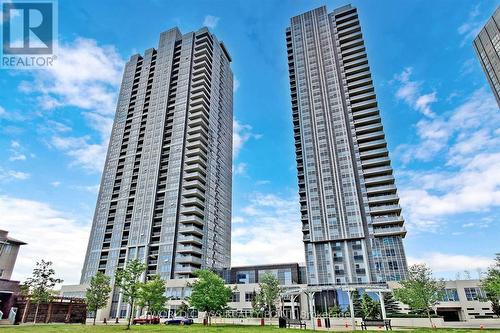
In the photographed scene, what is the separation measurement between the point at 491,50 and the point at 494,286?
3279 inches

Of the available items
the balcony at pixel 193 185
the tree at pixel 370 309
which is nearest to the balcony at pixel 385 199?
the tree at pixel 370 309

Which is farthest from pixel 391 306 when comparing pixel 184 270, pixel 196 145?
pixel 196 145

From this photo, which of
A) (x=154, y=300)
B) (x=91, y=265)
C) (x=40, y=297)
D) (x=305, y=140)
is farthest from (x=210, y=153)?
(x=40, y=297)

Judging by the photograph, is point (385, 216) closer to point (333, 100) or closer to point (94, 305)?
point (333, 100)

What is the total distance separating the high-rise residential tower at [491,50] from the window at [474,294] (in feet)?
205

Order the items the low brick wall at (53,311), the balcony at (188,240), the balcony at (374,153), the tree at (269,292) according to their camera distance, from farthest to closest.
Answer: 1. the balcony at (188,240)
2. the balcony at (374,153)
3. the tree at (269,292)
4. the low brick wall at (53,311)

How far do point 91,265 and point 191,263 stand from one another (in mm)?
33155

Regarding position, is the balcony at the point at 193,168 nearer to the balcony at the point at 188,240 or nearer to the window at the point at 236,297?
the balcony at the point at 188,240

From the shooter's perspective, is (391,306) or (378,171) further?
(378,171)

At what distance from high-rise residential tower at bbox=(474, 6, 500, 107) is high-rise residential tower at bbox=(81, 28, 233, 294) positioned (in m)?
93.0

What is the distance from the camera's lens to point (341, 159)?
87.3 m

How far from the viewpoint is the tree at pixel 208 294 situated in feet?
160

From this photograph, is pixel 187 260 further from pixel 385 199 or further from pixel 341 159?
pixel 385 199

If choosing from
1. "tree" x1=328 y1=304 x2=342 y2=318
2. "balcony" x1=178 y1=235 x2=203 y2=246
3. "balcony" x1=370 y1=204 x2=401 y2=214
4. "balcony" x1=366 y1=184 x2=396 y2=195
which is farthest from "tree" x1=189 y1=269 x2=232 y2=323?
"balcony" x1=366 y1=184 x2=396 y2=195
